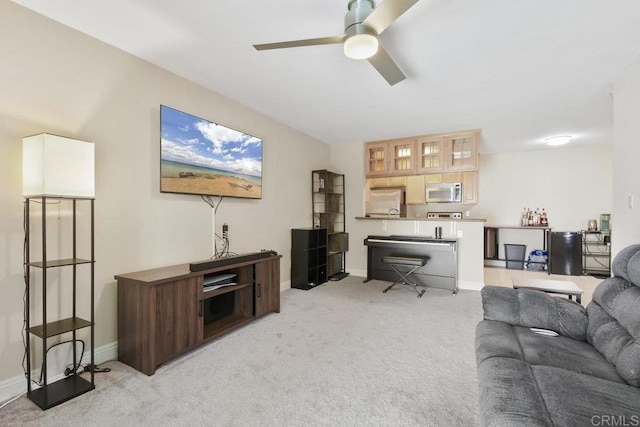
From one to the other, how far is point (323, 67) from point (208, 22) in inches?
39.6

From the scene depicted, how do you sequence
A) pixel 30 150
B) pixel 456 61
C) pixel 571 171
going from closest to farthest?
pixel 30 150
pixel 456 61
pixel 571 171

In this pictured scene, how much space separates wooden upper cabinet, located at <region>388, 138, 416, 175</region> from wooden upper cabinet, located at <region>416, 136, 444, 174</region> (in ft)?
0.27

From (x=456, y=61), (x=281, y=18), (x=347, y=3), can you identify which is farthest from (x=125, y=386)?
(x=456, y=61)

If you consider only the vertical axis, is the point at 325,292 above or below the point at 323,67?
below

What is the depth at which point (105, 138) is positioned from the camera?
2.34 meters

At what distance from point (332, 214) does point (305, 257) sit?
1.27m

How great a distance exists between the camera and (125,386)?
6.53 feet

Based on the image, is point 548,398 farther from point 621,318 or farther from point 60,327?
point 60,327

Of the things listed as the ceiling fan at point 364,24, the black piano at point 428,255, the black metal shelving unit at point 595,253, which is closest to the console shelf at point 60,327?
the ceiling fan at point 364,24

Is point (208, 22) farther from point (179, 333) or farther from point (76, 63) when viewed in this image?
point (179, 333)

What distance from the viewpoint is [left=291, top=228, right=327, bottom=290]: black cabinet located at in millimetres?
4445

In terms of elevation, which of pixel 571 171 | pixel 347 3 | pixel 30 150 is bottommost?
pixel 30 150

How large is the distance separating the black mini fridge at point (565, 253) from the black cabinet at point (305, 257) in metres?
4.45

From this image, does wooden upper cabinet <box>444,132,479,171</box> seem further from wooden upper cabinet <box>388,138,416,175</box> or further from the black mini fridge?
the black mini fridge
